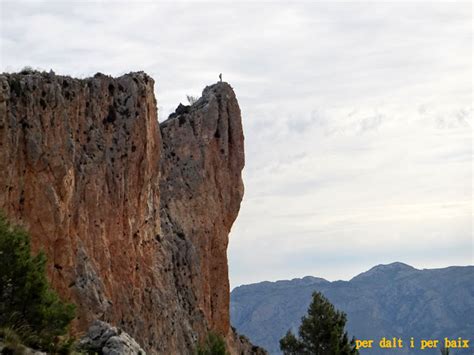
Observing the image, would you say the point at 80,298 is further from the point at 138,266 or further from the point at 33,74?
the point at 33,74

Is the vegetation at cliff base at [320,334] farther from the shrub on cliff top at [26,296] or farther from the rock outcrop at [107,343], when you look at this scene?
the shrub on cliff top at [26,296]

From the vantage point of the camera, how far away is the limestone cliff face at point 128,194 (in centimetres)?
4312

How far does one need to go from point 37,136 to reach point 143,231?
14.4m

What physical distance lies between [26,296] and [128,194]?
965 inches

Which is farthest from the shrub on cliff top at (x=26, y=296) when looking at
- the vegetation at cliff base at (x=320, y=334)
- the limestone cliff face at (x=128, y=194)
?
the vegetation at cliff base at (x=320, y=334)

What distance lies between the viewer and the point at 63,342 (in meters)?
26.5

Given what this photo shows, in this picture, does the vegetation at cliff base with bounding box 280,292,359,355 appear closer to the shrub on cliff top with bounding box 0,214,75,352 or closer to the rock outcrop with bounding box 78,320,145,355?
the rock outcrop with bounding box 78,320,145,355

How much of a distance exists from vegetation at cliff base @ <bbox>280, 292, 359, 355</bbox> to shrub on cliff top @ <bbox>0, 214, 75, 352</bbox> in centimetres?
4247

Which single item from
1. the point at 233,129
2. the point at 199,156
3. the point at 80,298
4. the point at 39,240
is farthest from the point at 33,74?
the point at 233,129

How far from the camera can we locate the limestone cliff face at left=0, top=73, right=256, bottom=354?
141 ft

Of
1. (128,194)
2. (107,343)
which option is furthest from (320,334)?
(107,343)

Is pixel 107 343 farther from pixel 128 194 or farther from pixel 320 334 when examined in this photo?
pixel 320 334

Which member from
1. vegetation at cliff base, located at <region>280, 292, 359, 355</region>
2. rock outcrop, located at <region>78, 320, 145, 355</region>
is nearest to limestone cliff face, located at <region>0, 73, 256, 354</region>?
vegetation at cliff base, located at <region>280, 292, 359, 355</region>

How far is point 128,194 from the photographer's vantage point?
52969 millimetres
